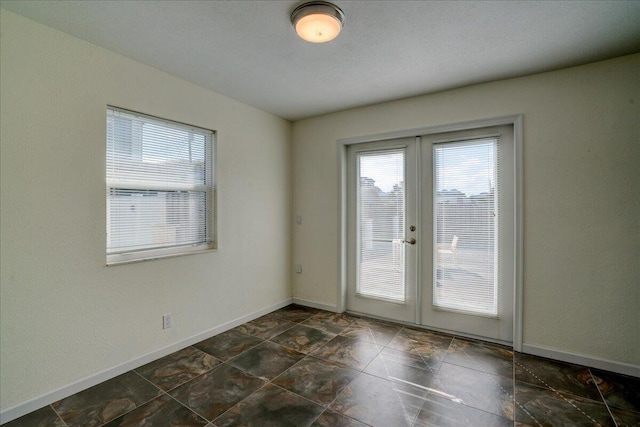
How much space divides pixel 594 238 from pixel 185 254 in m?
3.54

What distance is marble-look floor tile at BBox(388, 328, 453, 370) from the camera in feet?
8.52

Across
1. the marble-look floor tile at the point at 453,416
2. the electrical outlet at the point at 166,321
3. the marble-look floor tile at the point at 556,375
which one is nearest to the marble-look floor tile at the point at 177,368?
the electrical outlet at the point at 166,321

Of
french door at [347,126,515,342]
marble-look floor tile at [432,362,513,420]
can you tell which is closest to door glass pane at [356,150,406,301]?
french door at [347,126,515,342]

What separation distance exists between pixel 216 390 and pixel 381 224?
7.61 feet

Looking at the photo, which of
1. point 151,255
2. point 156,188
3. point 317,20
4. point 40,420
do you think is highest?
point 317,20

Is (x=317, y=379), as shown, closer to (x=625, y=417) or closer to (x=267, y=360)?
(x=267, y=360)

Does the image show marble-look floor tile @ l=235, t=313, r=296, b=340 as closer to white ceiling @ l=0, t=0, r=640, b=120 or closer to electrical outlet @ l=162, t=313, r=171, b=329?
electrical outlet @ l=162, t=313, r=171, b=329

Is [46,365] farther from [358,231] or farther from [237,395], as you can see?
[358,231]

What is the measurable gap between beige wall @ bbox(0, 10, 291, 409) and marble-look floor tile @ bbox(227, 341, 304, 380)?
64 cm

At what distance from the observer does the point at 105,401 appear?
6.59ft

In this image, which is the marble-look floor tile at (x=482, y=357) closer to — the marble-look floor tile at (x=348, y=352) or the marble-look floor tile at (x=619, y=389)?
the marble-look floor tile at (x=619, y=389)

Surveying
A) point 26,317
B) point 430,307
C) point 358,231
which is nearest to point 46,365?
point 26,317

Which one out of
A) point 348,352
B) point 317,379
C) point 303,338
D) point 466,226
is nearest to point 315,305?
point 303,338

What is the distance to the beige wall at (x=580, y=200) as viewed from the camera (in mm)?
2326
